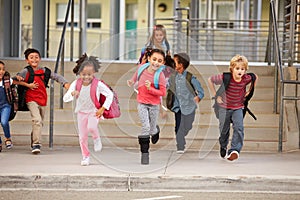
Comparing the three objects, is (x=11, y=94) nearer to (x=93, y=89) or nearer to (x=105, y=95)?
(x=93, y=89)

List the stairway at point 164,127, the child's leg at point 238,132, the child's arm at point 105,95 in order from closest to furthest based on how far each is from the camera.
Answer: the child's arm at point 105,95
the child's leg at point 238,132
the stairway at point 164,127

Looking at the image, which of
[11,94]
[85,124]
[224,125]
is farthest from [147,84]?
[11,94]

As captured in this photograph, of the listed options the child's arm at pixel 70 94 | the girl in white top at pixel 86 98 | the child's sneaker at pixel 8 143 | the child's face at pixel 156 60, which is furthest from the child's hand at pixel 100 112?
the child's sneaker at pixel 8 143

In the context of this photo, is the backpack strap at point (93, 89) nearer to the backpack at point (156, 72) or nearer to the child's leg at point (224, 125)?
the backpack at point (156, 72)

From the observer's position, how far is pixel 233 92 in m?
9.06

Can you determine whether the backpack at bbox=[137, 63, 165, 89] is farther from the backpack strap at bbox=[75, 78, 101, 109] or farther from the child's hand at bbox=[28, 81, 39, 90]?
the child's hand at bbox=[28, 81, 39, 90]

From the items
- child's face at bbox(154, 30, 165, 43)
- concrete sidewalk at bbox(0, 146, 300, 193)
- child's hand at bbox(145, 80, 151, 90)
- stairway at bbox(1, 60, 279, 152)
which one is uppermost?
child's face at bbox(154, 30, 165, 43)

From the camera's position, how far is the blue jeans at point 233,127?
29.6 feet

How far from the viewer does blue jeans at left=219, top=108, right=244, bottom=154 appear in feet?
29.6

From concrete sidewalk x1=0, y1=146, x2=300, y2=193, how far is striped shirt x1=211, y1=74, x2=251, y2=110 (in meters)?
0.73

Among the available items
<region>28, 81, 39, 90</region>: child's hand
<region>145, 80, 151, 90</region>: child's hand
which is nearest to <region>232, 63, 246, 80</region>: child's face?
<region>145, 80, 151, 90</region>: child's hand

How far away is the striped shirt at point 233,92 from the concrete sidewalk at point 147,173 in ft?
2.38

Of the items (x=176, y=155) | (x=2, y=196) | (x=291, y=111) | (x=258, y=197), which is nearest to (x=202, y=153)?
(x=176, y=155)

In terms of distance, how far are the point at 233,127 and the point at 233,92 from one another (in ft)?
1.45
